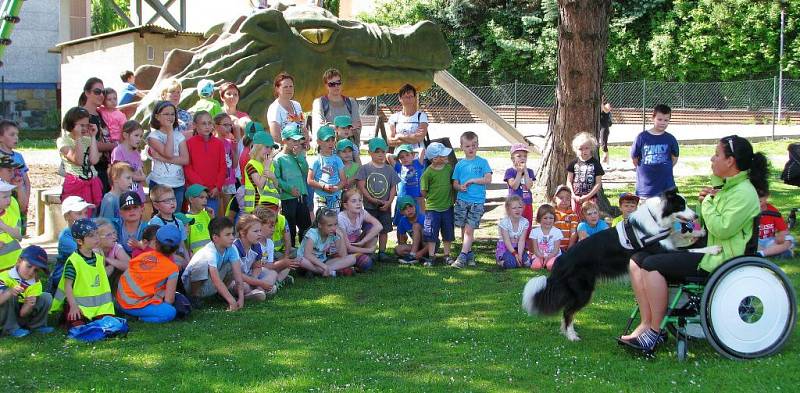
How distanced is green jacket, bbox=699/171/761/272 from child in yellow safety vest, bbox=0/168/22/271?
5.07 metres

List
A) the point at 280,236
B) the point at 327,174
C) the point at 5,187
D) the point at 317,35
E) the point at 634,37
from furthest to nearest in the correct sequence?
the point at 634,37
the point at 317,35
the point at 327,174
the point at 280,236
the point at 5,187

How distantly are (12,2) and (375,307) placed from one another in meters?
4.27

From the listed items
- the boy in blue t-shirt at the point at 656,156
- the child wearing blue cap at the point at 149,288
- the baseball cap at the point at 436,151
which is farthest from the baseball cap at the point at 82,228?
the boy in blue t-shirt at the point at 656,156

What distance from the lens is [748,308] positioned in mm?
5730

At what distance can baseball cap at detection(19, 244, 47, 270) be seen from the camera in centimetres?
655

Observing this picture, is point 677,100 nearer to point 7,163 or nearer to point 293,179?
point 293,179

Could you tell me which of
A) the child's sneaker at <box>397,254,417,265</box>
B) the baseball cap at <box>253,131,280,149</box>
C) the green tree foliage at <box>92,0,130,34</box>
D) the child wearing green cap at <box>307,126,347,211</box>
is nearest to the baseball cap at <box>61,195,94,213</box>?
the baseball cap at <box>253,131,280,149</box>

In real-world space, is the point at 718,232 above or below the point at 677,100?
below

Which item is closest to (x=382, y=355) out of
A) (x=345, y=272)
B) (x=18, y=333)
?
(x=18, y=333)

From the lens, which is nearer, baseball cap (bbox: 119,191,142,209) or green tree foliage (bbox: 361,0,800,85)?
baseball cap (bbox: 119,191,142,209)

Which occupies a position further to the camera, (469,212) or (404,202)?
(404,202)

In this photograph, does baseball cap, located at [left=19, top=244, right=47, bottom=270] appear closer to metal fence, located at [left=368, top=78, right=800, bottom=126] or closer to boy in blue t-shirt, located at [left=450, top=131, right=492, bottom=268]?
boy in blue t-shirt, located at [left=450, top=131, right=492, bottom=268]

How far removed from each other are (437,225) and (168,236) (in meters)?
3.17

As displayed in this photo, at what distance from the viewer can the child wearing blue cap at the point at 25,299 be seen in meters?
6.53
